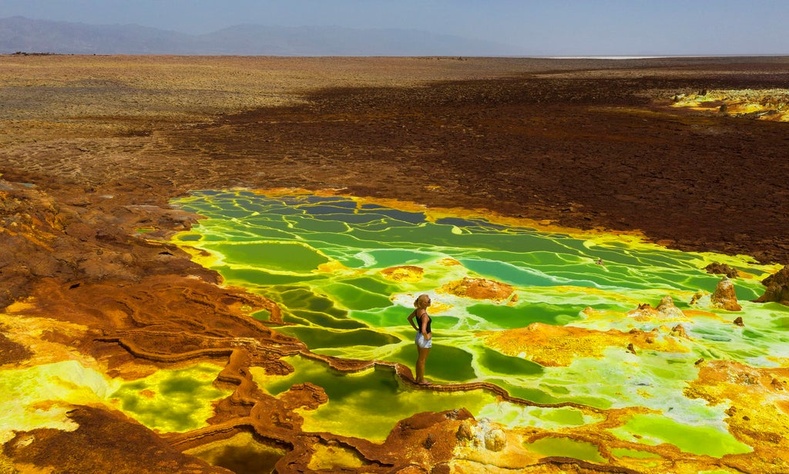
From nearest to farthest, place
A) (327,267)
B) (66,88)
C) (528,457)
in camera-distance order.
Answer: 1. (528,457)
2. (327,267)
3. (66,88)

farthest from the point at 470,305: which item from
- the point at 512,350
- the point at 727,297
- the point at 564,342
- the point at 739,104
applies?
the point at 739,104

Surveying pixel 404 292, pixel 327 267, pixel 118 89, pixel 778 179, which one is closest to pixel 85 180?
pixel 327 267

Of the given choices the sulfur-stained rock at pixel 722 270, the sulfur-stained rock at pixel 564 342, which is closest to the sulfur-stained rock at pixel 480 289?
the sulfur-stained rock at pixel 564 342

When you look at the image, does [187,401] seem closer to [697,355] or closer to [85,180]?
→ [697,355]

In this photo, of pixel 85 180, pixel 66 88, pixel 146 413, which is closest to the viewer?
pixel 146 413

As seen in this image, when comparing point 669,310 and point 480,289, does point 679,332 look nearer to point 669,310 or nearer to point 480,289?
point 669,310

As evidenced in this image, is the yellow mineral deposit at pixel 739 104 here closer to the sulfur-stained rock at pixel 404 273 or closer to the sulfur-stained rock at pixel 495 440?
the sulfur-stained rock at pixel 404 273

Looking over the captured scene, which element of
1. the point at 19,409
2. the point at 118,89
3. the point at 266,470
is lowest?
the point at 266,470

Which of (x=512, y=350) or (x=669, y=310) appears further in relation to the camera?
(x=669, y=310)
